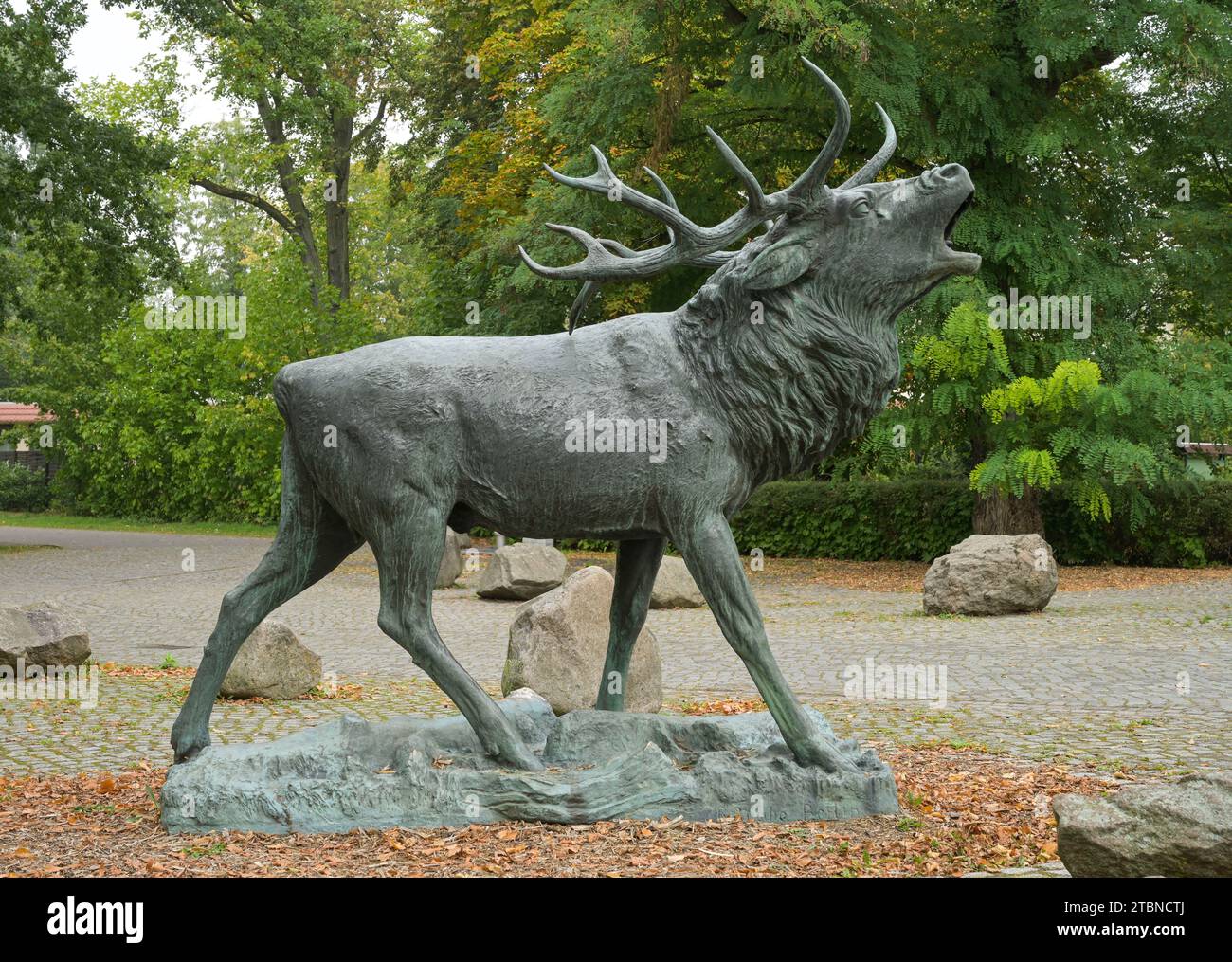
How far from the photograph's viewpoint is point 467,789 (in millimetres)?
5117

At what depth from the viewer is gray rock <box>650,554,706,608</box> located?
15.6 meters

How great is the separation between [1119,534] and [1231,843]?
17721mm

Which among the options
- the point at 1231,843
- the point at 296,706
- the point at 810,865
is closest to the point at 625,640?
the point at 810,865

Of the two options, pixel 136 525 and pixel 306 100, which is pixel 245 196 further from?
pixel 136 525

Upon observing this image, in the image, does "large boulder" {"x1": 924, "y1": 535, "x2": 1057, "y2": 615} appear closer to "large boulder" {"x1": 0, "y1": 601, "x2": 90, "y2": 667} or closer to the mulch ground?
the mulch ground

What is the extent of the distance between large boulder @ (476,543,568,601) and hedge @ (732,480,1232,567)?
6.09 metres

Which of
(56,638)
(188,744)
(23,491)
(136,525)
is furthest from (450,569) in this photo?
(23,491)

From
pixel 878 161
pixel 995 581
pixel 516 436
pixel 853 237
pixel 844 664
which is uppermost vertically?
pixel 878 161

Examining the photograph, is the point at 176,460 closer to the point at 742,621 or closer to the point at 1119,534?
the point at 1119,534

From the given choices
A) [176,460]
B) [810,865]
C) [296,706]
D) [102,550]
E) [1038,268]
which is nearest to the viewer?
[810,865]

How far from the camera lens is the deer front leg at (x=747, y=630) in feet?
16.8

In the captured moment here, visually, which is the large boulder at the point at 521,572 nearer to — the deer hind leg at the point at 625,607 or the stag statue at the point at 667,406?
the deer hind leg at the point at 625,607

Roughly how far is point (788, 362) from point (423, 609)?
1843mm

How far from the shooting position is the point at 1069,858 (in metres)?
4.20
